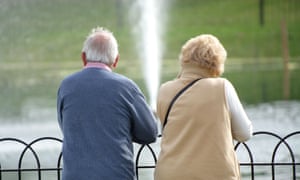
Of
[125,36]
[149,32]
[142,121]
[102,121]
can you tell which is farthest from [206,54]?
[125,36]

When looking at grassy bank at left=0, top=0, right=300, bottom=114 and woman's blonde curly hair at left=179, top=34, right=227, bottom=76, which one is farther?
grassy bank at left=0, top=0, right=300, bottom=114

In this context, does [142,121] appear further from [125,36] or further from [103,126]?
[125,36]

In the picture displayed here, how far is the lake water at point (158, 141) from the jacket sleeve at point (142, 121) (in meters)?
3.02

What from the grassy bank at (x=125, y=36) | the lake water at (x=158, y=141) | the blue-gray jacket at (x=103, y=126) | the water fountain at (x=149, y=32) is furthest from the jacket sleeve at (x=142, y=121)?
the water fountain at (x=149, y=32)

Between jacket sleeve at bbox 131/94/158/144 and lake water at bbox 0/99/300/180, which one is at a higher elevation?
jacket sleeve at bbox 131/94/158/144

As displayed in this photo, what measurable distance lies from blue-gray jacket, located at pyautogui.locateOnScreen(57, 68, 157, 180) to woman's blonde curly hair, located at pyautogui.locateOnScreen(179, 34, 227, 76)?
297mm

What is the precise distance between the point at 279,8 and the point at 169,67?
8263mm

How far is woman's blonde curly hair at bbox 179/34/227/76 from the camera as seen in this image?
4152 mm

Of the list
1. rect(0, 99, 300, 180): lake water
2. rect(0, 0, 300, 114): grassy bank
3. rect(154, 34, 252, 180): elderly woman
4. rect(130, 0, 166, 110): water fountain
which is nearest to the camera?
rect(154, 34, 252, 180): elderly woman

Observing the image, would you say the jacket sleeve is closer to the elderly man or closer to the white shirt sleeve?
the elderly man

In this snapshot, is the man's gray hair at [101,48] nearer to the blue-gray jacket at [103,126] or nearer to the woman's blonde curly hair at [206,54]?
the blue-gray jacket at [103,126]

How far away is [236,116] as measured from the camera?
416 cm

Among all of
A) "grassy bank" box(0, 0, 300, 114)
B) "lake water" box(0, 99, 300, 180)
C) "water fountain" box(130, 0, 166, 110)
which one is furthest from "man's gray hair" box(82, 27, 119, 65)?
"water fountain" box(130, 0, 166, 110)

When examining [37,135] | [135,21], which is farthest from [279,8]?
[37,135]
